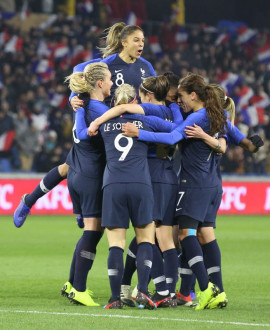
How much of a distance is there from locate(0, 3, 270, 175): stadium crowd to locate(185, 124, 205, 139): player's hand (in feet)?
38.5

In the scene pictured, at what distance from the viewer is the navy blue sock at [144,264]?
6.45 meters

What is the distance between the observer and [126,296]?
22.3 feet

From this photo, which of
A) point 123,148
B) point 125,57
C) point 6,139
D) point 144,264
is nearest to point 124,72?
point 125,57

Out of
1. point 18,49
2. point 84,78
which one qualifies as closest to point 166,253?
point 84,78

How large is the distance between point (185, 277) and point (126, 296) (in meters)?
0.63

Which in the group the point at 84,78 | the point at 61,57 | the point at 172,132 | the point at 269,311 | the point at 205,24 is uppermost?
the point at 205,24

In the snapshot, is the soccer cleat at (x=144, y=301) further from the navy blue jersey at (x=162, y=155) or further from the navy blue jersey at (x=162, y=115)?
the navy blue jersey at (x=162, y=115)

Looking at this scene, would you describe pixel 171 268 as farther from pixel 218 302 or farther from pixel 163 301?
pixel 218 302

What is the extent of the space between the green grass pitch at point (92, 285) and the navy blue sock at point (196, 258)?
10.7 inches

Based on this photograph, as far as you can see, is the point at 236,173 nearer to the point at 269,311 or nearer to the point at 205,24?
the point at 205,24

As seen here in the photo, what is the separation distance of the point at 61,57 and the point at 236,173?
5.62 meters

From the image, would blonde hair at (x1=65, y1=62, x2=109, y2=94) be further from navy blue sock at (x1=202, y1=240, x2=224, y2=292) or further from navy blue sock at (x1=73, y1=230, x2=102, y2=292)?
navy blue sock at (x1=202, y1=240, x2=224, y2=292)

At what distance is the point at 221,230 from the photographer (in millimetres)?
15305

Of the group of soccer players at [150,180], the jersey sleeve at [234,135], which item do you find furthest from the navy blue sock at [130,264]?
the jersey sleeve at [234,135]
